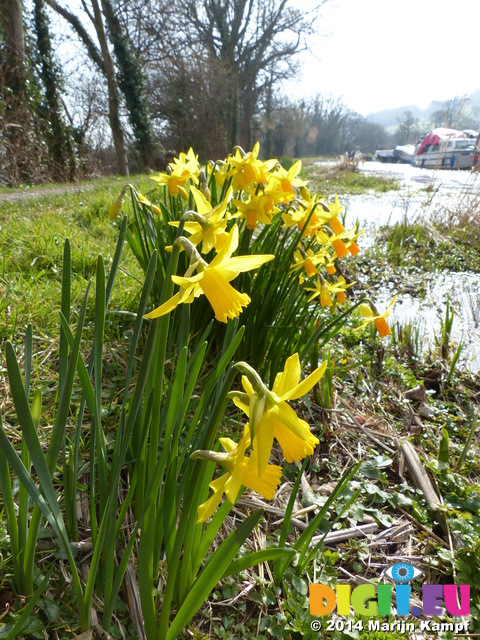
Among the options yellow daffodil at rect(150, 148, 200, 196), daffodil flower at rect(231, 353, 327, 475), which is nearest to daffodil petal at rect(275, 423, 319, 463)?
daffodil flower at rect(231, 353, 327, 475)

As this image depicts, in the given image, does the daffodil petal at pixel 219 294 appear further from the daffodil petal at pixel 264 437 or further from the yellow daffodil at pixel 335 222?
the yellow daffodil at pixel 335 222

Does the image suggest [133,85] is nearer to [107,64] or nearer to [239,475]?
[107,64]

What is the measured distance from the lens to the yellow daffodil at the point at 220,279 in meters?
0.60

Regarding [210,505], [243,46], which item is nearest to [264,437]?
[210,505]

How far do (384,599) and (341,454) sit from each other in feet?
1.84

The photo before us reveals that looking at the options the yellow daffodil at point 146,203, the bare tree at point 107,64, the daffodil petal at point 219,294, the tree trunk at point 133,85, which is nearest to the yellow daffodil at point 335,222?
the yellow daffodil at point 146,203

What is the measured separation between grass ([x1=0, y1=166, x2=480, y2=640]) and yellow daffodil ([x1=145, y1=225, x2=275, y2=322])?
0.43 metres

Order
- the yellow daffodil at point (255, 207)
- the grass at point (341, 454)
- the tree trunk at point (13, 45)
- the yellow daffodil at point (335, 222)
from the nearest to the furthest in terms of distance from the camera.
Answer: the grass at point (341, 454) < the yellow daffodil at point (255, 207) < the yellow daffodil at point (335, 222) < the tree trunk at point (13, 45)

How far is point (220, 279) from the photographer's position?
0.64 meters

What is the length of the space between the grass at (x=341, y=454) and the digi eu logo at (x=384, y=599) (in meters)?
0.03

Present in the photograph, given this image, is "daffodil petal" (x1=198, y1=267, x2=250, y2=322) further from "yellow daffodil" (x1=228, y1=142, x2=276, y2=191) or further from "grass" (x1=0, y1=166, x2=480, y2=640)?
"yellow daffodil" (x1=228, y1=142, x2=276, y2=191)

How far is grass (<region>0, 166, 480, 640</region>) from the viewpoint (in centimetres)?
88

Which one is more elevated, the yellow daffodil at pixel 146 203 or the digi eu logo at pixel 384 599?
the yellow daffodil at pixel 146 203

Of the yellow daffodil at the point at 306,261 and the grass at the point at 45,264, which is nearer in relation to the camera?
the yellow daffodil at the point at 306,261
